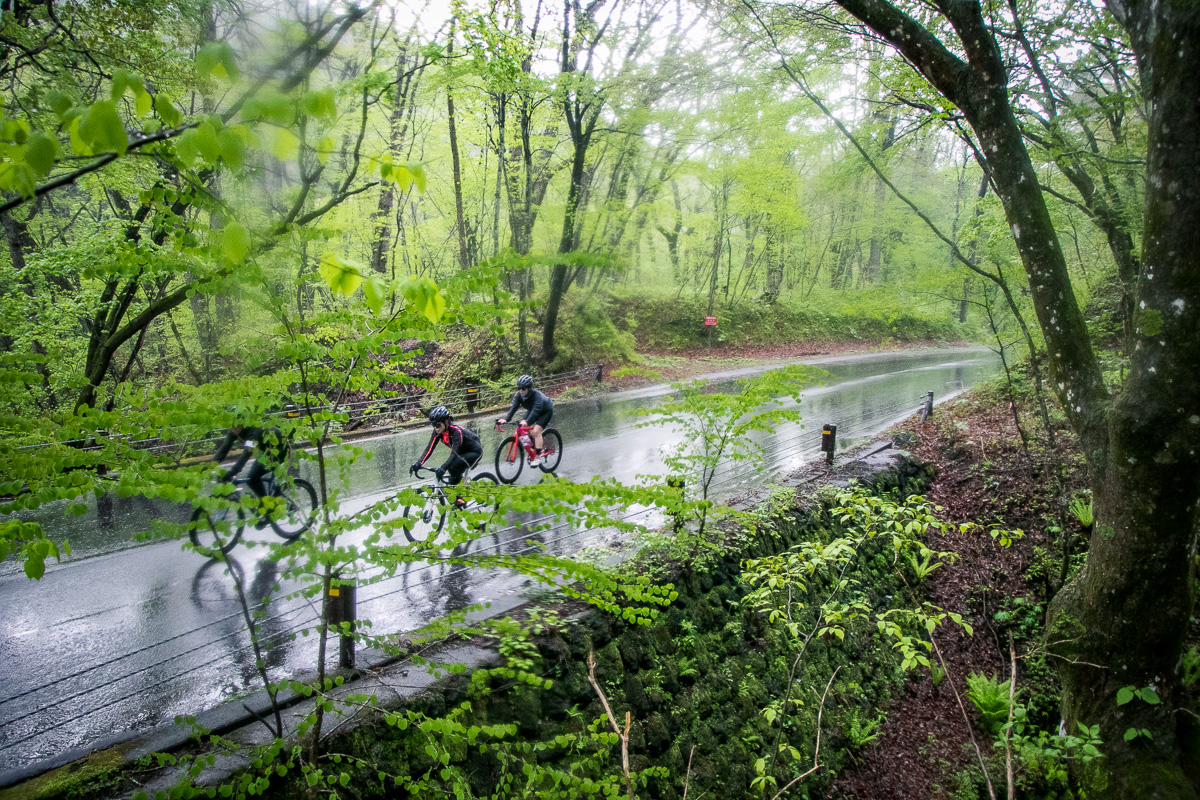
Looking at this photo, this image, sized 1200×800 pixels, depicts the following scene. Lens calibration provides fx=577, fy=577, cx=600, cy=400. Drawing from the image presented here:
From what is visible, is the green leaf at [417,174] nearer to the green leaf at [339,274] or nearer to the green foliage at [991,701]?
the green leaf at [339,274]

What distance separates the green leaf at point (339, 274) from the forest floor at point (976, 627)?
4.99 metres

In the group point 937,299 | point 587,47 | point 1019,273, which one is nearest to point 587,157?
point 587,47

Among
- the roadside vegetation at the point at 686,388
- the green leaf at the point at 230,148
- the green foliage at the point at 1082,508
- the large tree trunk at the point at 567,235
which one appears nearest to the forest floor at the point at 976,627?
the roadside vegetation at the point at 686,388

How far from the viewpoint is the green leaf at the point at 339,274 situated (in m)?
1.63

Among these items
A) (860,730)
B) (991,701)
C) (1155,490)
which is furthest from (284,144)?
(991,701)

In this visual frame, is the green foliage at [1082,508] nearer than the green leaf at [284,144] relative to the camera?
No

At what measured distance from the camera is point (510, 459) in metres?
9.84

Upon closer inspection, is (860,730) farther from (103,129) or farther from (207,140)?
(103,129)

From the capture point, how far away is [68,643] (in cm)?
493

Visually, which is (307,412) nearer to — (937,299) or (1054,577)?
(1054,577)

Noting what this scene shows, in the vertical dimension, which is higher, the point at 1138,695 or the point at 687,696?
the point at 1138,695

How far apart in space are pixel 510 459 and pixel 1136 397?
25.9ft

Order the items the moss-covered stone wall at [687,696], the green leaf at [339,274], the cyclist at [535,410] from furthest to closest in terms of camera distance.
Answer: the cyclist at [535,410]
the moss-covered stone wall at [687,696]
the green leaf at [339,274]

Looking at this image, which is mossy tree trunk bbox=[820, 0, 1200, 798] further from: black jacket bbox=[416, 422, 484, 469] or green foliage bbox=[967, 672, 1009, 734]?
black jacket bbox=[416, 422, 484, 469]
